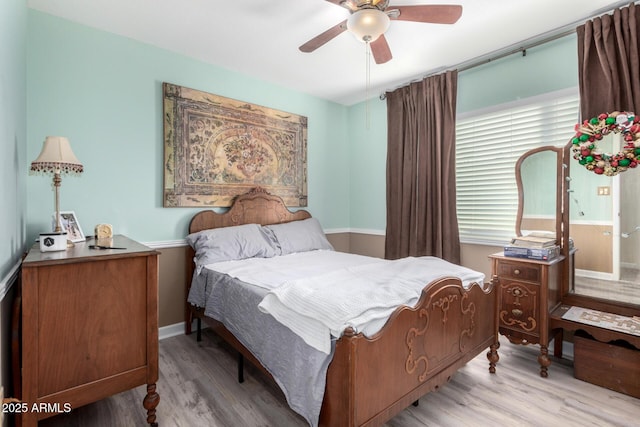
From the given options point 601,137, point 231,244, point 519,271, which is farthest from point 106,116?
point 601,137

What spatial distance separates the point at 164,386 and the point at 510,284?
261 cm

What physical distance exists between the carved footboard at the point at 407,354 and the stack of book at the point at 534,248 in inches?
17.1

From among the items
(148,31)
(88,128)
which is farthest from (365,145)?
(88,128)

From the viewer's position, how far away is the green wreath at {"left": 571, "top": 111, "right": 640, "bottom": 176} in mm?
1988

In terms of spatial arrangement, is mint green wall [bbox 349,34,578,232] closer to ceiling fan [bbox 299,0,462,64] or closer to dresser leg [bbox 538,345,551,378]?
ceiling fan [bbox 299,0,462,64]

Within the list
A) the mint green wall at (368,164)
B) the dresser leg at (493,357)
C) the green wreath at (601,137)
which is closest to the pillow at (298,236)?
the mint green wall at (368,164)

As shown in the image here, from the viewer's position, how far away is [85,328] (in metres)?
1.48

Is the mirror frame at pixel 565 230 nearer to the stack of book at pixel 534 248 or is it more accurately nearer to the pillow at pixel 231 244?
the stack of book at pixel 534 248

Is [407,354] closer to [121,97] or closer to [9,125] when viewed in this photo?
[9,125]

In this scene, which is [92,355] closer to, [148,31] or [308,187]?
[148,31]

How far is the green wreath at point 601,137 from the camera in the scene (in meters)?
1.99

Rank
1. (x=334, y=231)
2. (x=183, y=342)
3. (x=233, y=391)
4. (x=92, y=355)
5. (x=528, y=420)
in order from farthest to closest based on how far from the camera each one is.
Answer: (x=334, y=231)
(x=183, y=342)
(x=233, y=391)
(x=528, y=420)
(x=92, y=355)

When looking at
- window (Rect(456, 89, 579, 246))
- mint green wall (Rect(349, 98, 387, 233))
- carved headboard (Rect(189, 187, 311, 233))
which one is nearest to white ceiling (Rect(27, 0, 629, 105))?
window (Rect(456, 89, 579, 246))

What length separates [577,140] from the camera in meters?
2.21
